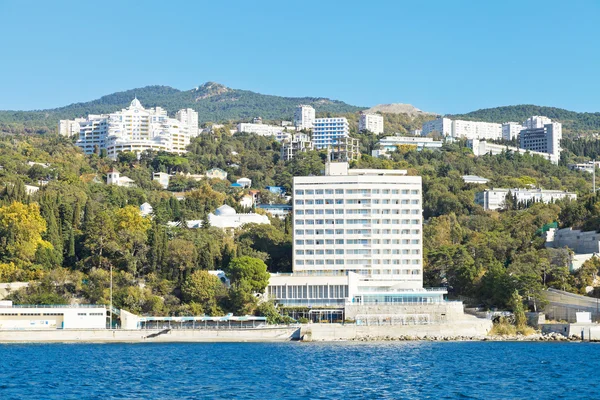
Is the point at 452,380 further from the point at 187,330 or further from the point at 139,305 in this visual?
the point at 139,305

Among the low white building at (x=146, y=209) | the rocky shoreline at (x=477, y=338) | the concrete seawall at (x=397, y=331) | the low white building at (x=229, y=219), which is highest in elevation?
the low white building at (x=146, y=209)

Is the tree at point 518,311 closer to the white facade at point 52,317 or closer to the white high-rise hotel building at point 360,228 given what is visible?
the white high-rise hotel building at point 360,228

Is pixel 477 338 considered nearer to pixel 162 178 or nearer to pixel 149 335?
pixel 149 335

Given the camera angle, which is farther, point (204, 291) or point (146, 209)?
point (146, 209)

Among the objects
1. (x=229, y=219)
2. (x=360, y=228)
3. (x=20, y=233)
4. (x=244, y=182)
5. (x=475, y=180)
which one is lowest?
(x=20, y=233)

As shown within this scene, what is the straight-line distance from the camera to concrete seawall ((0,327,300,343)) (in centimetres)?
10150

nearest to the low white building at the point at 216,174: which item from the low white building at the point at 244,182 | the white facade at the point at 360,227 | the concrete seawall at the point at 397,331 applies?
the low white building at the point at 244,182

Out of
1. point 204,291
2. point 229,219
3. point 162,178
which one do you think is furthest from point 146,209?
point 204,291

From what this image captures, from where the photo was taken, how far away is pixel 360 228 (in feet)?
387

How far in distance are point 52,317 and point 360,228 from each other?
36.7 m

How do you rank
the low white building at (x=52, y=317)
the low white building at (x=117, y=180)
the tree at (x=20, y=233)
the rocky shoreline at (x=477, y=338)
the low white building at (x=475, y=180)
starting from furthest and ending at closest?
1. the low white building at (x=475, y=180)
2. the low white building at (x=117, y=180)
3. the tree at (x=20, y=233)
4. the low white building at (x=52, y=317)
5. the rocky shoreline at (x=477, y=338)

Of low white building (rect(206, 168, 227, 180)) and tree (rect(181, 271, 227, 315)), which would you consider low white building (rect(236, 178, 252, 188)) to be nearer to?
low white building (rect(206, 168, 227, 180))

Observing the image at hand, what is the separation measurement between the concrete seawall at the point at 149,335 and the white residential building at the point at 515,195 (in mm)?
75469

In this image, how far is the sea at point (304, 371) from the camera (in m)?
60.6
